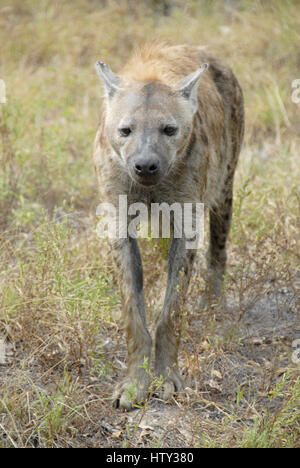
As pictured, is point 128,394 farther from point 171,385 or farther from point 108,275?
point 108,275

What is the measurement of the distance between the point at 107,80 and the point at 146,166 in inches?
26.6

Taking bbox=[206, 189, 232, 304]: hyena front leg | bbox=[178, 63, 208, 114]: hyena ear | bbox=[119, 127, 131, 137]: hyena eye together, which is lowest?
bbox=[206, 189, 232, 304]: hyena front leg

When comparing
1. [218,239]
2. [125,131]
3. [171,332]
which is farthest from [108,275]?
[125,131]

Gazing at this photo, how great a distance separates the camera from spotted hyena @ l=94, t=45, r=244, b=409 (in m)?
3.49

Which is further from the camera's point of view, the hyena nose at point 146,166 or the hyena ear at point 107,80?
the hyena ear at point 107,80

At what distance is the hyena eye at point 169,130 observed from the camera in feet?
11.5

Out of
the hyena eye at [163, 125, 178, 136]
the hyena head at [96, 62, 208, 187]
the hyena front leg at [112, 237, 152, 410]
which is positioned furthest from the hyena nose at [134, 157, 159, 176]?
the hyena front leg at [112, 237, 152, 410]

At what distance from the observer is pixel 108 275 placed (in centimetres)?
458

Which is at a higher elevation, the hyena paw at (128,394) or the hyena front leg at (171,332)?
the hyena front leg at (171,332)

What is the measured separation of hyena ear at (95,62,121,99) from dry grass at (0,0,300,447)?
29.2 inches

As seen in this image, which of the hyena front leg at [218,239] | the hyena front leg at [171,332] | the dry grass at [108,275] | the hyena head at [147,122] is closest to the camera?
the dry grass at [108,275]

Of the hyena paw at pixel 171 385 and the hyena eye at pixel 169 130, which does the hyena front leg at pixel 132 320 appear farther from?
the hyena eye at pixel 169 130

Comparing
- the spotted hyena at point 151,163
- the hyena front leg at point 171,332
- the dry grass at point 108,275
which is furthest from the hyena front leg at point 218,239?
the hyena front leg at point 171,332

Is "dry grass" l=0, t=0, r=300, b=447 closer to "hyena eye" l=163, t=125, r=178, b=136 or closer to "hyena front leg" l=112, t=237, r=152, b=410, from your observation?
"hyena front leg" l=112, t=237, r=152, b=410
